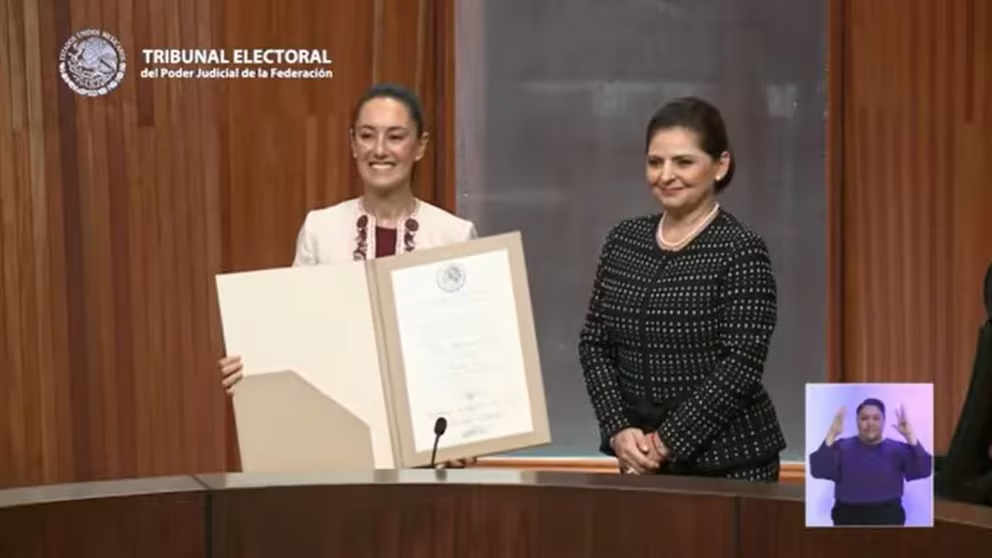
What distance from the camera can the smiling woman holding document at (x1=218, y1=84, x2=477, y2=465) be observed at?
8.20 feet

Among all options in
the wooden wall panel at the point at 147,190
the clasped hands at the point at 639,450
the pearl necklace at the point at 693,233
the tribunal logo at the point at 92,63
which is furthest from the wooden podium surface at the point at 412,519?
the tribunal logo at the point at 92,63

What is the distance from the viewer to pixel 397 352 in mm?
2039

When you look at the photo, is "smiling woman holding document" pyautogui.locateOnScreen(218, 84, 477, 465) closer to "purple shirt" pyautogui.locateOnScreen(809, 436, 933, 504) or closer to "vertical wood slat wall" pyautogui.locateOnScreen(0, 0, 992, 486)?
"purple shirt" pyautogui.locateOnScreen(809, 436, 933, 504)

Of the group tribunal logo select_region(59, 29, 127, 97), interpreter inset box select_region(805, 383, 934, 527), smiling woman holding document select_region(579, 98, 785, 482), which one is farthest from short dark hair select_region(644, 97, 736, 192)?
tribunal logo select_region(59, 29, 127, 97)

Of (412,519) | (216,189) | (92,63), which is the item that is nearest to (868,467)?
(412,519)

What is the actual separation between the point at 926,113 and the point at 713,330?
209cm

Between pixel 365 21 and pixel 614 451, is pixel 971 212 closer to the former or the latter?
pixel 365 21

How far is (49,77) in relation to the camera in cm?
394

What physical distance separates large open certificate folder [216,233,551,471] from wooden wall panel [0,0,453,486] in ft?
6.48

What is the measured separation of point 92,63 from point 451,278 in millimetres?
2283

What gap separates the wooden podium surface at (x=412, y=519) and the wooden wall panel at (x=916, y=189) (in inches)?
103

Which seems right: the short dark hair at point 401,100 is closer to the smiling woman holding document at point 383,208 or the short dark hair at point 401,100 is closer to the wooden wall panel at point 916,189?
the smiling woman holding document at point 383,208

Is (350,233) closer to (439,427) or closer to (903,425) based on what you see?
(439,427)

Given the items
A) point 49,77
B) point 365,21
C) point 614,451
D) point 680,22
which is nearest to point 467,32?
point 365,21
